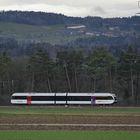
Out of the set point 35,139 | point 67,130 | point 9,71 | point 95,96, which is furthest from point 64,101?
point 35,139

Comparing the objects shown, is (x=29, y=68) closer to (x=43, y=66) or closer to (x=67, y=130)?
(x=43, y=66)

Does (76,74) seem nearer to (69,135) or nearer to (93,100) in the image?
(93,100)

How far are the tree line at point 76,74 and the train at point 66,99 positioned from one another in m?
20.1

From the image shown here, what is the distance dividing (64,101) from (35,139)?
75060 mm

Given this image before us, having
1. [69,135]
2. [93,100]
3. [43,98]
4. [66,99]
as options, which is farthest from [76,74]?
[69,135]

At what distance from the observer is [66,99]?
108 meters

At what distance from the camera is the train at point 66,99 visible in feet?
347

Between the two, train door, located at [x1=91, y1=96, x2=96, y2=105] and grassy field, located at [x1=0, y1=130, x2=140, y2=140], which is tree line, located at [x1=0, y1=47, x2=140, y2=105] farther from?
grassy field, located at [x1=0, y1=130, x2=140, y2=140]

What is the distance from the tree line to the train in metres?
→ 20.1

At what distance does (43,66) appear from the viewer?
133 metres

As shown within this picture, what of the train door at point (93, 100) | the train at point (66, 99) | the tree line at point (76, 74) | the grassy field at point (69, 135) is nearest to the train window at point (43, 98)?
the train at point (66, 99)

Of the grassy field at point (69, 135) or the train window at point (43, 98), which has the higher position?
the grassy field at point (69, 135)

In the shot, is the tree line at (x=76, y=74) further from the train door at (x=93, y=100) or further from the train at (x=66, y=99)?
the train door at (x=93, y=100)

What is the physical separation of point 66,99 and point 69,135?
72110mm
